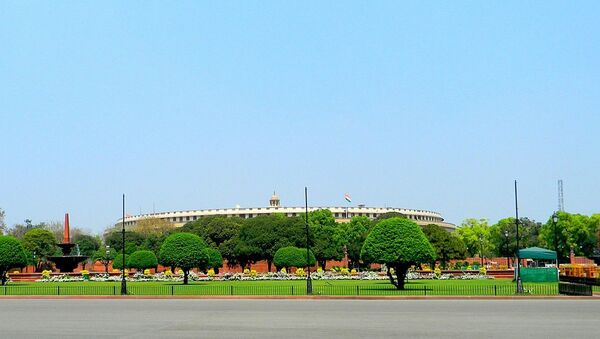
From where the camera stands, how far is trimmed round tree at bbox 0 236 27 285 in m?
56.1

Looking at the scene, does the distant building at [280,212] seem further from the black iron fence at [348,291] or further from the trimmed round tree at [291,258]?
the black iron fence at [348,291]

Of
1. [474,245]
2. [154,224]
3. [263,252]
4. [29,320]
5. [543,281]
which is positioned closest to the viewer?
[29,320]

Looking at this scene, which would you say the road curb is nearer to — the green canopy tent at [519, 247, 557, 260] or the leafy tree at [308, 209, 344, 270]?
the green canopy tent at [519, 247, 557, 260]

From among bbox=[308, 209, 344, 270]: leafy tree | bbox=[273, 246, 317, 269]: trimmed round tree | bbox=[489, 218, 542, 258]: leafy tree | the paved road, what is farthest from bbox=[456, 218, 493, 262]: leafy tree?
the paved road

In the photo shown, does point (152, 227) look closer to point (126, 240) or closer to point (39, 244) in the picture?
point (126, 240)

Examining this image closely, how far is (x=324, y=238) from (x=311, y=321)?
Result: 258ft

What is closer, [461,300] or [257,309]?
[257,309]

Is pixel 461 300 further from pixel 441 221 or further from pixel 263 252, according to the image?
pixel 441 221

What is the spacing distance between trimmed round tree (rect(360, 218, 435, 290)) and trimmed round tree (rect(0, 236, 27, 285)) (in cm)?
3001

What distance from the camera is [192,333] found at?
19.6 meters

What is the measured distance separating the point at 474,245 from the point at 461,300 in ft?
359

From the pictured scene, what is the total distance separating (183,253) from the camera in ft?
180

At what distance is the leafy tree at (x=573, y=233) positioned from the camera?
110812 mm

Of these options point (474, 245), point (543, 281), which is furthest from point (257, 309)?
point (474, 245)
